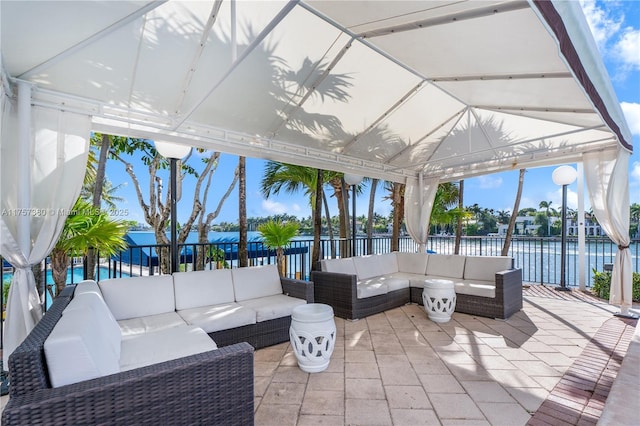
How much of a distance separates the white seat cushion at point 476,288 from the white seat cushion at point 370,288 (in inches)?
45.5

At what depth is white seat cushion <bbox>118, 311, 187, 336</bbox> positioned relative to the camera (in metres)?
2.93

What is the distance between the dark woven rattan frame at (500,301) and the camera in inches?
179

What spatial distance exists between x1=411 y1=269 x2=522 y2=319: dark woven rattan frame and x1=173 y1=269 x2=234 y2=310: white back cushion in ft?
11.6

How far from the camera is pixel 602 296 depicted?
5914mm

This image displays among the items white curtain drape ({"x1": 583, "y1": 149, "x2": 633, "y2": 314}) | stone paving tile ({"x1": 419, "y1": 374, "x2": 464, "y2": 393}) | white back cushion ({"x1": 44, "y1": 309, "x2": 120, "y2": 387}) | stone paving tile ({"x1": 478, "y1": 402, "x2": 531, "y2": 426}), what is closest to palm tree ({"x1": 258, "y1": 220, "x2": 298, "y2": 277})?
stone paving tile ({"x1": 419, "y1": 374, "x2": 464, "y2": 393})

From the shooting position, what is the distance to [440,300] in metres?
4.43

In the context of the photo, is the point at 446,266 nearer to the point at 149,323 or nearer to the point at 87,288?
the point at 149,323

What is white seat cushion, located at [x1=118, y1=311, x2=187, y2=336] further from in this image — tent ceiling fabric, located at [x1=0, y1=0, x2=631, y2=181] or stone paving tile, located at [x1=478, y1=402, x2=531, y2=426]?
stone paving tile, located at [x1=478, y1=402, x2=531, y2=426]

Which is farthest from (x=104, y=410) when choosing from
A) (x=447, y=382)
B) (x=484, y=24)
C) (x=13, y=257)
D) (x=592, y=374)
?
(x=592, y=374)

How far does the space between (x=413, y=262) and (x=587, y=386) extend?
140 inches

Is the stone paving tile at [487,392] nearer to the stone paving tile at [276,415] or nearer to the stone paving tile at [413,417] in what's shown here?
the stone paving tile at [413,417]

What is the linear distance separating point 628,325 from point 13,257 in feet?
23.3

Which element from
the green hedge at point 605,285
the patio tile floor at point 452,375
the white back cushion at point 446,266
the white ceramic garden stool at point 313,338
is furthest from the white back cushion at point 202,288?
the green hedge at point 605,285

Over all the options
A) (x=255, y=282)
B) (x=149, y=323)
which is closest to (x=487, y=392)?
(x=255, y=282)
